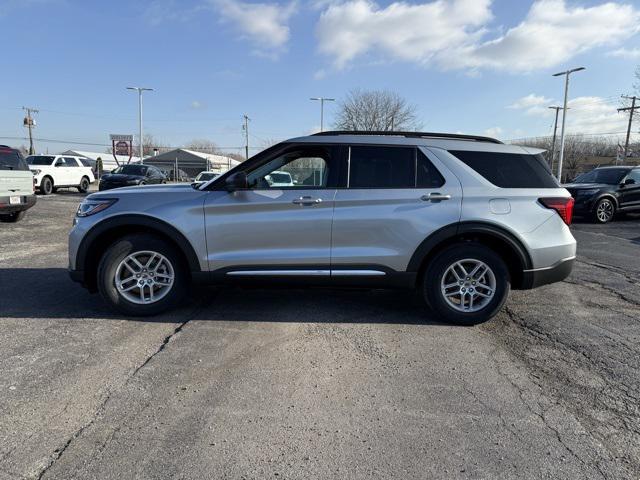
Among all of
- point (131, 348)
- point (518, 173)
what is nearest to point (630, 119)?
point (518, 173)

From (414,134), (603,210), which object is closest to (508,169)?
(414,134)

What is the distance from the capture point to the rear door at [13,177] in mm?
10461

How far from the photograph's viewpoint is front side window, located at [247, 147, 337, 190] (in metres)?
4.52

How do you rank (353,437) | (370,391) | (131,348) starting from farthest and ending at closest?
(131,348), (370,391), (353,437)

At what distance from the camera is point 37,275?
638cm

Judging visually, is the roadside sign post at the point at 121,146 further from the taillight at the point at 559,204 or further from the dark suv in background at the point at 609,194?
the taillight at the point at 559,204

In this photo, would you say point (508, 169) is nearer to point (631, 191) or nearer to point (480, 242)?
point (480, 242)

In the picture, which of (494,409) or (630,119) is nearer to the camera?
(494,409)

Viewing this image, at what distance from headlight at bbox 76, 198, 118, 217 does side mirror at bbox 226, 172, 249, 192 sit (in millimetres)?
1169

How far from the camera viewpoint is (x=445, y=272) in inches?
178

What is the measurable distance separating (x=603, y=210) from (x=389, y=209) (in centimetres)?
1230

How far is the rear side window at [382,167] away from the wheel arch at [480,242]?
0.60m

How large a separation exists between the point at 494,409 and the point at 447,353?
907 mm

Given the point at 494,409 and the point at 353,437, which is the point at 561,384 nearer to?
the point at 494,409
